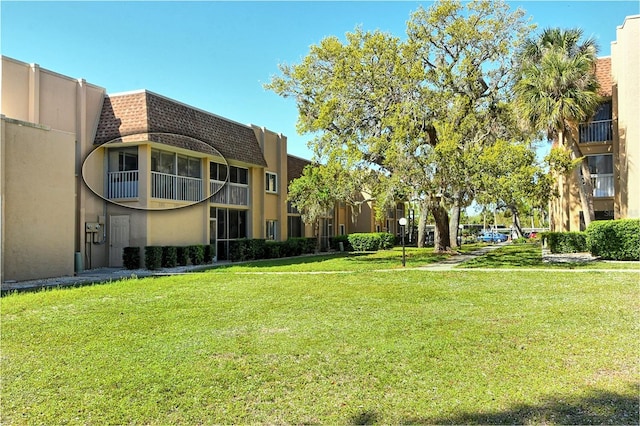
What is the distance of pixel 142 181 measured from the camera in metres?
18.4

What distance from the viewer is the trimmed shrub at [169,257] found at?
18391 millimetres

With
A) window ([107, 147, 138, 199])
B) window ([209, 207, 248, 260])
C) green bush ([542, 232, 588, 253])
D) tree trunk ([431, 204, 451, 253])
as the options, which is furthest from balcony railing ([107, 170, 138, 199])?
green bush ([542, 232, 588, 253])

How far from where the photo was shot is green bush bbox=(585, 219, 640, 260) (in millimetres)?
15938

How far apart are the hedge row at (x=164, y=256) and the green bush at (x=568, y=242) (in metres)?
16.3

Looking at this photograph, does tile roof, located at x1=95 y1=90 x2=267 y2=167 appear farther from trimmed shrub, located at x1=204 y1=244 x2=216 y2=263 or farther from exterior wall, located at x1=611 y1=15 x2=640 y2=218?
exterior wall, located at x1=611 y1=15 x2=640 y2=218

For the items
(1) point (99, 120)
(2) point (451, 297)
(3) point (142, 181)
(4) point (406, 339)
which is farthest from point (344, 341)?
(1) point (99, 120)

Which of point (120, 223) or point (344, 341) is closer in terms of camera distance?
point (344, 341)

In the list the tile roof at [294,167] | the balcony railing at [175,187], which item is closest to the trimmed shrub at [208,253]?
the balcony railing at [175,187]

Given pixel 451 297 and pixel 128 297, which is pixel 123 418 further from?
pixel 451 297

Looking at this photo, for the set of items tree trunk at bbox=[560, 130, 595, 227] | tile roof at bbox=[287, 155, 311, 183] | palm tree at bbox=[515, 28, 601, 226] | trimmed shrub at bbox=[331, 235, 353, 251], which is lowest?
trimmed shrub at bbox=[331, 235, 353, 251]

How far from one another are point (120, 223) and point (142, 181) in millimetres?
1934

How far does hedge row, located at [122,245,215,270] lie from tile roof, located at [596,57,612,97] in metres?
20.4

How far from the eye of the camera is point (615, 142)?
70.3 ft

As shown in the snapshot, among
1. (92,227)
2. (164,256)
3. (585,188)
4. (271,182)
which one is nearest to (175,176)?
(164,256)
